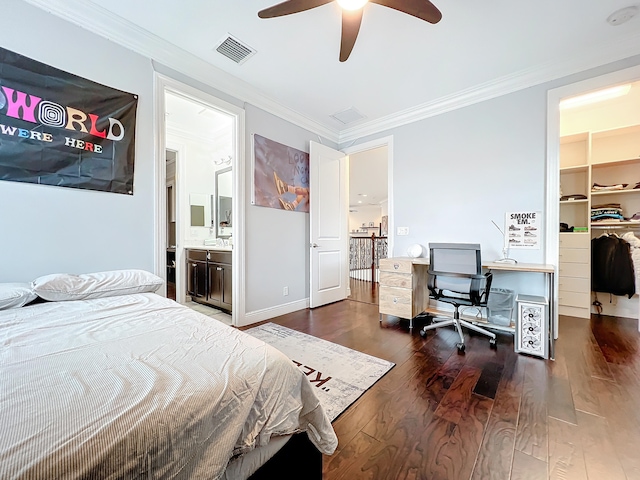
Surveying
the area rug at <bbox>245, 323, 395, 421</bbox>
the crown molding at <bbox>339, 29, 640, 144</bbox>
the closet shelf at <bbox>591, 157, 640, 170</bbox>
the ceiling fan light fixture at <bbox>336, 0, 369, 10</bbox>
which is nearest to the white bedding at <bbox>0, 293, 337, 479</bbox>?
the area rug at <bbox>245, 323, 395, 421</bbox>

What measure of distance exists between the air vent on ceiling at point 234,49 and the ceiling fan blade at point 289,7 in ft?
2.30

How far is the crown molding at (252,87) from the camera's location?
1.95m

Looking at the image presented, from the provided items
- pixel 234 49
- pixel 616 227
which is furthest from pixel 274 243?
pixel 616 227

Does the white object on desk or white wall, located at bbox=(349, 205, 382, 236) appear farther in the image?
white wall, located at bbox=(349, 205, 382, 236)

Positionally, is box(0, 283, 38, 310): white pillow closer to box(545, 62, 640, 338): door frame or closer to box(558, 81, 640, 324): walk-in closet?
box(545, 62, 640, 338): door frame

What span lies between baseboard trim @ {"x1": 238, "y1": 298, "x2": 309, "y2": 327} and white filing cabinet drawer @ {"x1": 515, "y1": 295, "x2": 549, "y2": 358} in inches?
95.1

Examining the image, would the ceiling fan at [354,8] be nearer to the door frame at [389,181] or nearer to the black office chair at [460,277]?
the black office chair at [460,277]

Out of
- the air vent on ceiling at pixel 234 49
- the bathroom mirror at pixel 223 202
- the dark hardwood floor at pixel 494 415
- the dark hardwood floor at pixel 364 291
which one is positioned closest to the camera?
the dark hardwood floor at pixel 494 415

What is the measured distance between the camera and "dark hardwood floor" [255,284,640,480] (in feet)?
3.84

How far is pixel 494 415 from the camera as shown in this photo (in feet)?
4.93

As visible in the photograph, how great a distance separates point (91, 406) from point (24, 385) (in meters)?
0.23

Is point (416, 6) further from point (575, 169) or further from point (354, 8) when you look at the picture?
point (575, 169)

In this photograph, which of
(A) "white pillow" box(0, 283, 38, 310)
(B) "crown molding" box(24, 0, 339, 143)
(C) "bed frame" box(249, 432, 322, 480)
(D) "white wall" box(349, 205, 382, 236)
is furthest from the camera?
(D) "white wall" box(349, 205, 382, 236)

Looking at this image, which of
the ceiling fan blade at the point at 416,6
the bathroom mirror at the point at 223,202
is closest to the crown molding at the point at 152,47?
the bathroom mirror at the point at 223,202
